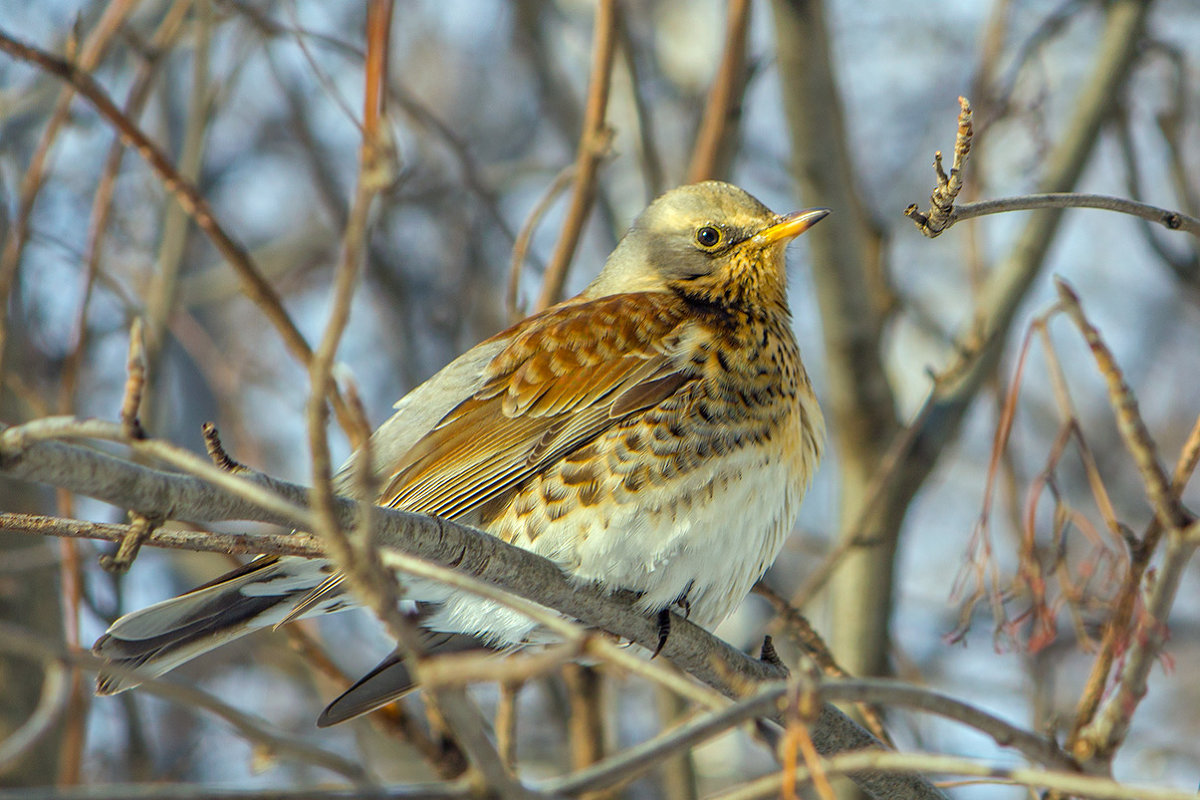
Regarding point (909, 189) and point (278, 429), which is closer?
point (278, 429)

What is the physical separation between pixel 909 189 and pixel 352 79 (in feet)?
13.6

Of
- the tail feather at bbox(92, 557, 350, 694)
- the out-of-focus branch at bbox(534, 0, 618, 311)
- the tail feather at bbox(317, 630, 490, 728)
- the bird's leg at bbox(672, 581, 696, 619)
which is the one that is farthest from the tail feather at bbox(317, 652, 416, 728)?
the out-of-focus branch at bbox(534, 0, 618, 311)

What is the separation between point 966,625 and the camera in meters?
3.38

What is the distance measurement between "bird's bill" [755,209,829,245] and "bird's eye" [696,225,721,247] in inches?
5.8

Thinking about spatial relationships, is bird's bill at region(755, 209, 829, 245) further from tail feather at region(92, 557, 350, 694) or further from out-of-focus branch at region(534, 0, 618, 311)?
tail feather at region(92, 557, 350, 694)

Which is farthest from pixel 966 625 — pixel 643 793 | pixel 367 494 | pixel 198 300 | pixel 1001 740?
pixel 198 300

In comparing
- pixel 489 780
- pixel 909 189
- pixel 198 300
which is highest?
pixel 198 300

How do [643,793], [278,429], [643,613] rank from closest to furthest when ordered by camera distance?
[643,613] < [643,793] < [278,429]

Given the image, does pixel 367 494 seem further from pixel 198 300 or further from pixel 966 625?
pixel 198 300

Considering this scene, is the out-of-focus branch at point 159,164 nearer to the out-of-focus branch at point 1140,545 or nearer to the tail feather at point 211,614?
the tail feather at point 211,614

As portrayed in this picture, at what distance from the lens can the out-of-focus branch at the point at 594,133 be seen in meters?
3.83

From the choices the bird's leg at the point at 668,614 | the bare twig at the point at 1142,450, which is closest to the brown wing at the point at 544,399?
the bird's leg at the point at 668,614

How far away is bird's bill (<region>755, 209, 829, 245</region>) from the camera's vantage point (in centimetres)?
392

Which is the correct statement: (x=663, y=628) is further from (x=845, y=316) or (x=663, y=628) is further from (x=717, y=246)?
(x=845, y=316)
